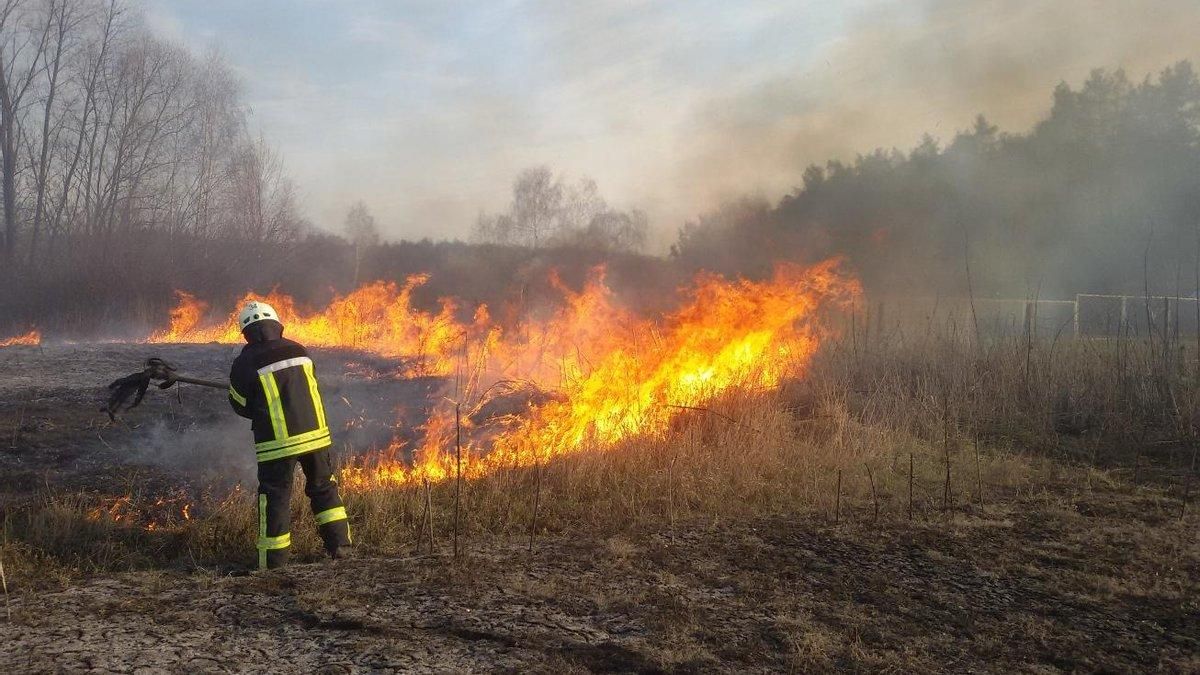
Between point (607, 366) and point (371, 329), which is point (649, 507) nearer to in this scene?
point (607, 366)

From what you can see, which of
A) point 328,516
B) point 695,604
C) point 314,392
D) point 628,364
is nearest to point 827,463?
point 628,364

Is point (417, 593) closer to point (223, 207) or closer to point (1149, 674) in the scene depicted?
point (1149, 674)

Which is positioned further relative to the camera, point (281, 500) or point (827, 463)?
point (827, 463)

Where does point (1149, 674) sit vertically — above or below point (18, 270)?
below

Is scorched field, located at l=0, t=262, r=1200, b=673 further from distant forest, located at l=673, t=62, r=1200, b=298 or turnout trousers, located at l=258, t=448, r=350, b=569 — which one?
distant forest, located at l=673, t=62, r=1200, b=298

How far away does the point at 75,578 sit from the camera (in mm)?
4727

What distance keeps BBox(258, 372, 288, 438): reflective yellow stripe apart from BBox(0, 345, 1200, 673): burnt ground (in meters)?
0.99

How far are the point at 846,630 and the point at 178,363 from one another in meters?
10.4

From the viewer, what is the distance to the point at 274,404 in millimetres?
4938

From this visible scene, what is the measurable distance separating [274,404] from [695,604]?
3.14 meters

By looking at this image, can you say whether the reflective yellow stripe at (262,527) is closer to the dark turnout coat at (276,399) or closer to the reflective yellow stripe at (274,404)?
the dark turnout coat at (276,399)

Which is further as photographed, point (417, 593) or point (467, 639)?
point (417, 593)

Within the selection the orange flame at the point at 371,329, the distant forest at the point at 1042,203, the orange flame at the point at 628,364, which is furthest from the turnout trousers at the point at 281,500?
the distant forest at the point at 1042,203

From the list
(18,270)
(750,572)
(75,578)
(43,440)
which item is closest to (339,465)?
(75,578)
